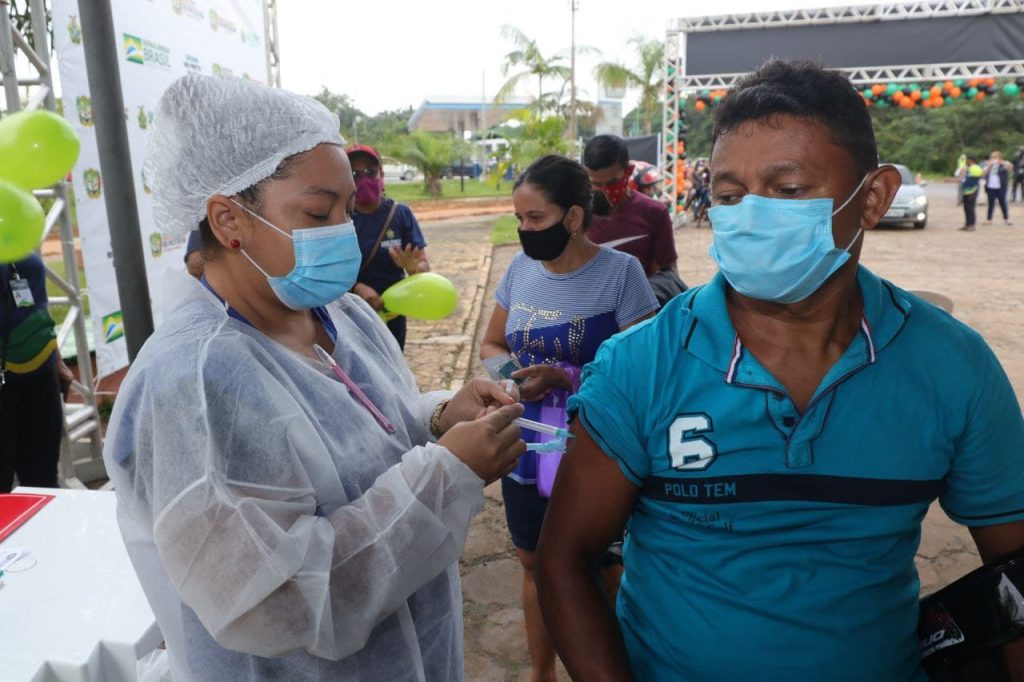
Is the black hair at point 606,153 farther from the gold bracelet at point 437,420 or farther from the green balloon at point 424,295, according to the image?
the gold bracelet at point 437,420

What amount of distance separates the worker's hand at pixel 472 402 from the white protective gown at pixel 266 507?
24 cm

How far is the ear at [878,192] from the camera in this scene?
1.27 meters

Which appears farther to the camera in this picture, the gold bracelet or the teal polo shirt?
the gold bracelet

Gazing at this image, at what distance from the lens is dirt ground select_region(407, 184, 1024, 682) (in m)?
3.01

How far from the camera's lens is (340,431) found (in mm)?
1266

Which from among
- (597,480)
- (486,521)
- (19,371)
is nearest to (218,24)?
(19,371)

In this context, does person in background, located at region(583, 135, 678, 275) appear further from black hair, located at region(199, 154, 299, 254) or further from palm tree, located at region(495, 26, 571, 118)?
palm tree, located at region(495, 26, 571, 118)

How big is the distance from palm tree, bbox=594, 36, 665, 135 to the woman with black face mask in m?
21.6

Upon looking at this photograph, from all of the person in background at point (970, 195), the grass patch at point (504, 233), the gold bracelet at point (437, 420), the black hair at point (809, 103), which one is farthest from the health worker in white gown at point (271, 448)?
the person in background at point (970, 195)

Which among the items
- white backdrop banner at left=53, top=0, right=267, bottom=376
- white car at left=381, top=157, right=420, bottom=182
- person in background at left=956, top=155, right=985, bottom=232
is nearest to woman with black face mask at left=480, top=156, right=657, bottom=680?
white backdrop banner at left=53, top=0, right=267, bottom=376

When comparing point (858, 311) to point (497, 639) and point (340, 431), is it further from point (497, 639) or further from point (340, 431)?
point (497, 639)

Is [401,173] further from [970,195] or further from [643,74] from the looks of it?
[970,195]

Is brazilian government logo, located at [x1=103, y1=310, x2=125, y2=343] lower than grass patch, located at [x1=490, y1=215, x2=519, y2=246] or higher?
higher

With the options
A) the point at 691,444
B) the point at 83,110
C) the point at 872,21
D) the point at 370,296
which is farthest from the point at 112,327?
the point at 872,21
